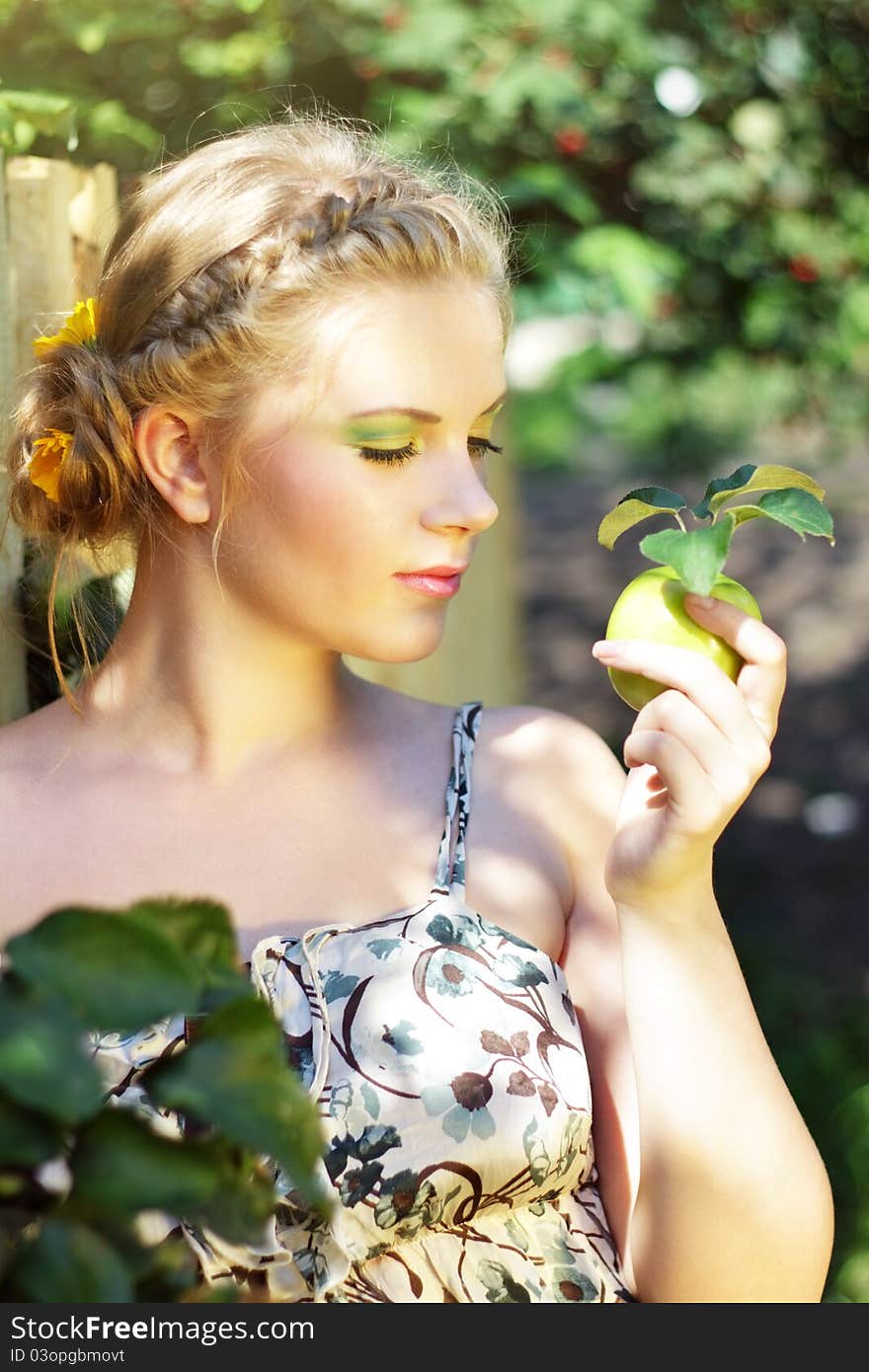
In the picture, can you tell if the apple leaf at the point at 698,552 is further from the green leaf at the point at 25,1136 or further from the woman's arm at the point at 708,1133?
the green leaf at the point at 25,1136

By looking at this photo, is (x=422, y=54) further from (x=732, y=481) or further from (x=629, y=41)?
(x=732, y=481)

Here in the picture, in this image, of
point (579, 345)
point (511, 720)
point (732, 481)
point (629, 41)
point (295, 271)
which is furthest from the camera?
point (579, 345)

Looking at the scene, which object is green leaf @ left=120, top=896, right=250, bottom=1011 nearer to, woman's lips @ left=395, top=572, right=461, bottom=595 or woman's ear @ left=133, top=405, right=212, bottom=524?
woman's lips @ left=395, top=572, right=461, bottom=595

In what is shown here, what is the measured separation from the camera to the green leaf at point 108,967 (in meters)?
0.62

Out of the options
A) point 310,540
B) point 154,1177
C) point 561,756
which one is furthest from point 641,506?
point 154,1177

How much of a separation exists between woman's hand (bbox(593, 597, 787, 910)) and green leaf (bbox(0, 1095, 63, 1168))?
70cm

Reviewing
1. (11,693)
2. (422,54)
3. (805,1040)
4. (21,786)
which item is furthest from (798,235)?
(21,786)

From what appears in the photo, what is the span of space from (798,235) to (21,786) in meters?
2.50

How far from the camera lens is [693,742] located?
1.21 metres

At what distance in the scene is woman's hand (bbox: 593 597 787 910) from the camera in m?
1.21

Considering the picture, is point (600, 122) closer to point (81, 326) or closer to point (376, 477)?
point (81, 326)

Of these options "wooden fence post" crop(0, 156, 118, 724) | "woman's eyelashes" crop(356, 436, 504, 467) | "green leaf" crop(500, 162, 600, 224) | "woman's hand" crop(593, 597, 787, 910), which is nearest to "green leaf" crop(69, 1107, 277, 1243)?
"woman's hand" crop(593, 597, 787, 910)

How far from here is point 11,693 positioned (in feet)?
6.34

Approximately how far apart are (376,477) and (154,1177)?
880 millimetres
